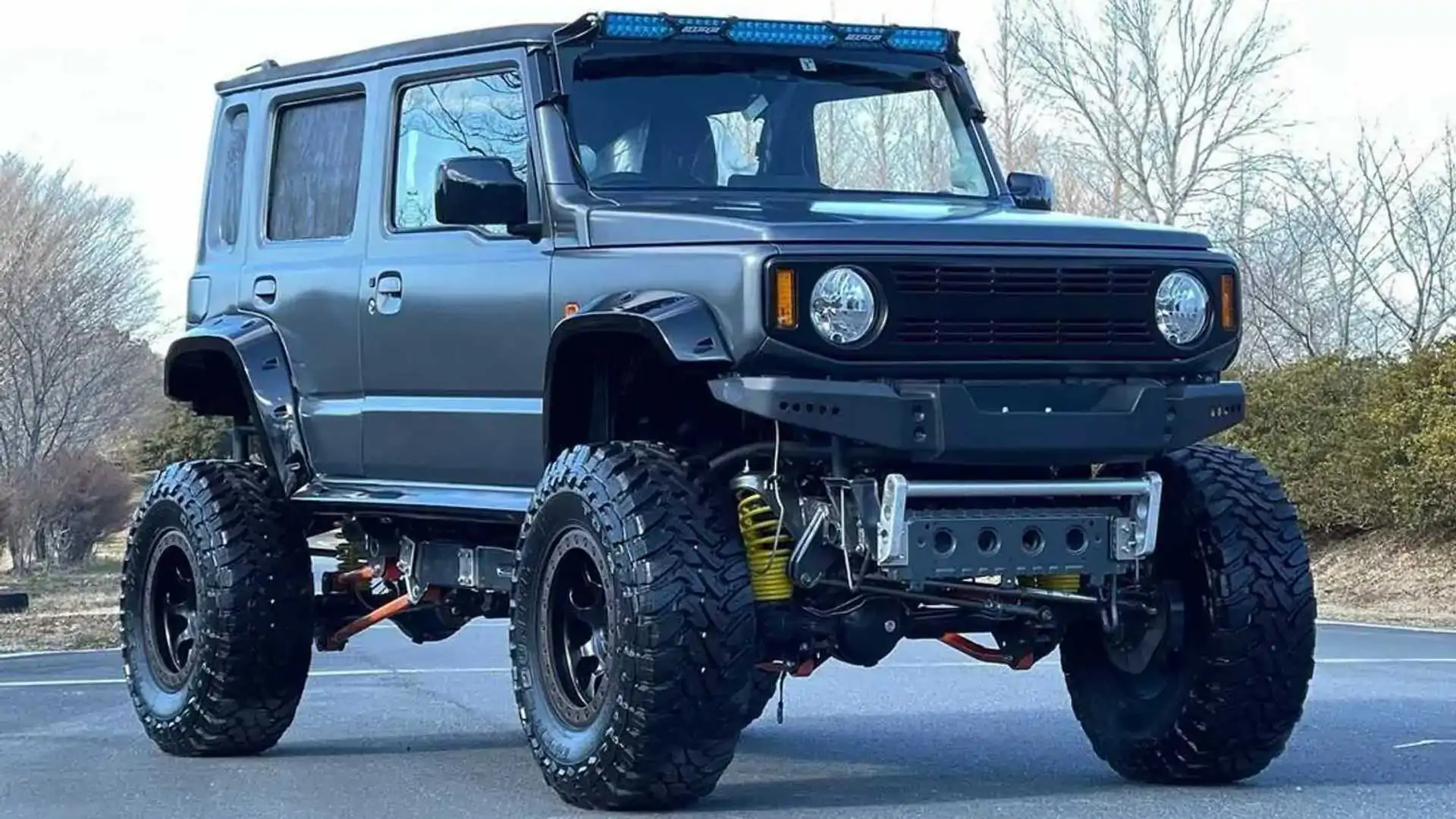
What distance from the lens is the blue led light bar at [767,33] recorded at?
8008 millimetres

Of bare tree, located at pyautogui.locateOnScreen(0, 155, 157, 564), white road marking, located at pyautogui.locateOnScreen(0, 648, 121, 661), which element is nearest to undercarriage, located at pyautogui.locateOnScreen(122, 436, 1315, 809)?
white road marking, located at pyautogui.locateOnScreen(0, 648, 121, 661)

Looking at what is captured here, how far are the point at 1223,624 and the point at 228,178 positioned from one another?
4521 mm

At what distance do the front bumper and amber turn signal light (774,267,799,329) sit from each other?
0.52 ft

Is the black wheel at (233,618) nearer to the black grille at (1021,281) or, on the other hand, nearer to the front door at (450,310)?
the front door at (450,310)

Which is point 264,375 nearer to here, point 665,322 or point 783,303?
point 665,322

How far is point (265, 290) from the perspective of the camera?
30.3 feet

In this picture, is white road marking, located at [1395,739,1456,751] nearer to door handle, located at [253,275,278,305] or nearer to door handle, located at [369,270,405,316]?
door handle, located at [369,270,405,316]

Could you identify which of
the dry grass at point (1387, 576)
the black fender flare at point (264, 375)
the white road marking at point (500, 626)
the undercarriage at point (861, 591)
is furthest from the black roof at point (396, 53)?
the dry grass at point (1387, 576)

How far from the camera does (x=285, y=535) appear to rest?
9203mm

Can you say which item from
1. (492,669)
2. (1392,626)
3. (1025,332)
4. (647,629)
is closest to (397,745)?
(647,629)

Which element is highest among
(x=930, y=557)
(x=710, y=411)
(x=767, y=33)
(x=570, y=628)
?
(x=767, y=33)

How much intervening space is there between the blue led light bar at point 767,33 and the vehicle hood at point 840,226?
60cm

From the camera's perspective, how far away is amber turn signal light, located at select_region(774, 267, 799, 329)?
6746mm

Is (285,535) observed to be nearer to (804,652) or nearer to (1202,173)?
(804,652)
